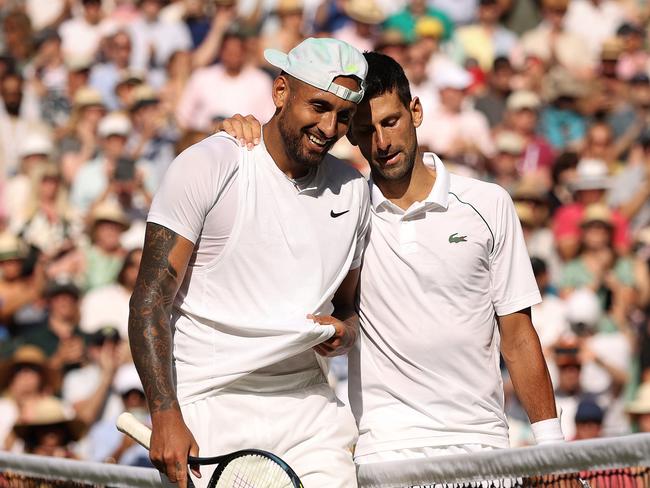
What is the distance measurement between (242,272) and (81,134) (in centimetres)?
905

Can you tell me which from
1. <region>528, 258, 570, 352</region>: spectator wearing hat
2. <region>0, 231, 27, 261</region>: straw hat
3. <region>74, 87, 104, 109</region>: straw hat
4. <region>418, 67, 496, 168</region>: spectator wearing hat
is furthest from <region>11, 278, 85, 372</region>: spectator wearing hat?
<region>418, 67, 496, 168</region>: spectator wearing hat

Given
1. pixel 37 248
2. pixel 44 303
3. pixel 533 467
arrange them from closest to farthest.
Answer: pixel 533 467 → pixel 44 303 → pixel 37 248

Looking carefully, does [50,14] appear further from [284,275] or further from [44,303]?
[284,275]

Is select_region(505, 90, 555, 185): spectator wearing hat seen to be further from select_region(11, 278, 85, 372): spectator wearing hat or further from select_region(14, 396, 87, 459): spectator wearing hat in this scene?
select_region(14, 396, 87, 459): spectator wearing hat

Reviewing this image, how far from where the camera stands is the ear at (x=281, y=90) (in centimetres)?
529

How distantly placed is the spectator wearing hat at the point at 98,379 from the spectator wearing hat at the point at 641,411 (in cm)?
348

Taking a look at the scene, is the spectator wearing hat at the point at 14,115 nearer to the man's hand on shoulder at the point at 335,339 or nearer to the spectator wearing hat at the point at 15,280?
Result: the spectator wearing hat at the point at 15,280

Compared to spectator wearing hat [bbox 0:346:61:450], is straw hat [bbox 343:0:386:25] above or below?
above

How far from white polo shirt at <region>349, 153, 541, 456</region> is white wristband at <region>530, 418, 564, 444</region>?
0.14 m

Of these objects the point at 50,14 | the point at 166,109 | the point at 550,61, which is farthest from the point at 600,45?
the point at 50,14

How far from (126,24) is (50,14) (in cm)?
146

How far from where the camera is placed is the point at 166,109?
13.8 m

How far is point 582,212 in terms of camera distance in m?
11.7

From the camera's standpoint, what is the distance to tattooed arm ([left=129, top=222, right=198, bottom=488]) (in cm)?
473
